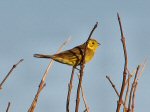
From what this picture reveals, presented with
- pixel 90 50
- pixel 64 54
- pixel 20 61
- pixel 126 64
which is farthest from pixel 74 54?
pixel 126 64

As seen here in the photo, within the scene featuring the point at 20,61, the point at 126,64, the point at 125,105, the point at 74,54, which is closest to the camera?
the point at 126,64

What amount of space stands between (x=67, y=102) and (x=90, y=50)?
281 inches

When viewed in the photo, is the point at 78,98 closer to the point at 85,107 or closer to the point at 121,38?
the point at 85,107

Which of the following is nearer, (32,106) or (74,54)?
(32,106)

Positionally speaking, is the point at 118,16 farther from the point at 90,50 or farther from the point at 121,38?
the point at 90,50

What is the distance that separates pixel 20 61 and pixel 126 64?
4.27ft

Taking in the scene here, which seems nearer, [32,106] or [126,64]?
[126,64]

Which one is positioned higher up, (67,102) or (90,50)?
(90,50)

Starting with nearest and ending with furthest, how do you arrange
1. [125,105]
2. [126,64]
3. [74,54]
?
[126,64] < [125,105] < [74,54]

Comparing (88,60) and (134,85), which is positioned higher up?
(88,60)

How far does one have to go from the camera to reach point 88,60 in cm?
1093

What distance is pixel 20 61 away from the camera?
4633 mm

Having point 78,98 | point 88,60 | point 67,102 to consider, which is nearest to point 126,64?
A: point 78,98

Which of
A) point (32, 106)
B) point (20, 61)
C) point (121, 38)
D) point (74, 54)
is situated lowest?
point (32, 106)
